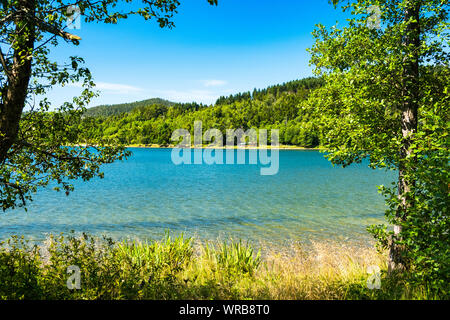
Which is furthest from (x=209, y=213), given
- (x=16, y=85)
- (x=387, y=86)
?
(x=16, y=85)

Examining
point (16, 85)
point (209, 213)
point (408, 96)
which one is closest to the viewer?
point (16, 85)

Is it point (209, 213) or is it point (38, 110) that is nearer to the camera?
point (38, 110)

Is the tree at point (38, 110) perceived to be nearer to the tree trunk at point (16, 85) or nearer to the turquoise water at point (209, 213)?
the tree trunk at point (16, 85)

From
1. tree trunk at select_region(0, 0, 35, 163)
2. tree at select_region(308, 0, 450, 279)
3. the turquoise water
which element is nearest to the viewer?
tree trunk at select_region(0, 0, 35, 163)

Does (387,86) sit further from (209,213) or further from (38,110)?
(209,213)

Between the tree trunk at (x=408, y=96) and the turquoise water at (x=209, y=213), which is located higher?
the tree trunk at (x=408, y=96)

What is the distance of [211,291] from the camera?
6.77 metres

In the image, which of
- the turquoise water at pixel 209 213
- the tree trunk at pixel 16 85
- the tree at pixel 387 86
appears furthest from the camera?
the turquoise water at pixel 209 213

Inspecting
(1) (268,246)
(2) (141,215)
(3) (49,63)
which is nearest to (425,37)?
(3) (49,63)

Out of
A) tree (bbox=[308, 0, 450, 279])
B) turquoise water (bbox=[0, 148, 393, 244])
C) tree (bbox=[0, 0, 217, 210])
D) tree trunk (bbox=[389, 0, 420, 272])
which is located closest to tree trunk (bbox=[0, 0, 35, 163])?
tree (bbox=[0, 0, 217, 210])

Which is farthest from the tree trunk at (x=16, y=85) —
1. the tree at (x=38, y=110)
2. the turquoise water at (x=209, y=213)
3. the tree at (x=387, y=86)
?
the turquoise water at (x=209, y=213)

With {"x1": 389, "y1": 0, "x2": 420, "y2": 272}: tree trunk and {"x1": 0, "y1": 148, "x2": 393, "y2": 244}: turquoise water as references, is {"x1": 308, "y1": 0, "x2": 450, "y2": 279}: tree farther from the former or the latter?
{"x1": 0, "y1": 148, "x2": 393, "y2": 244}: turquoise water

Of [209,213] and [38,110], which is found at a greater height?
[38,110]
